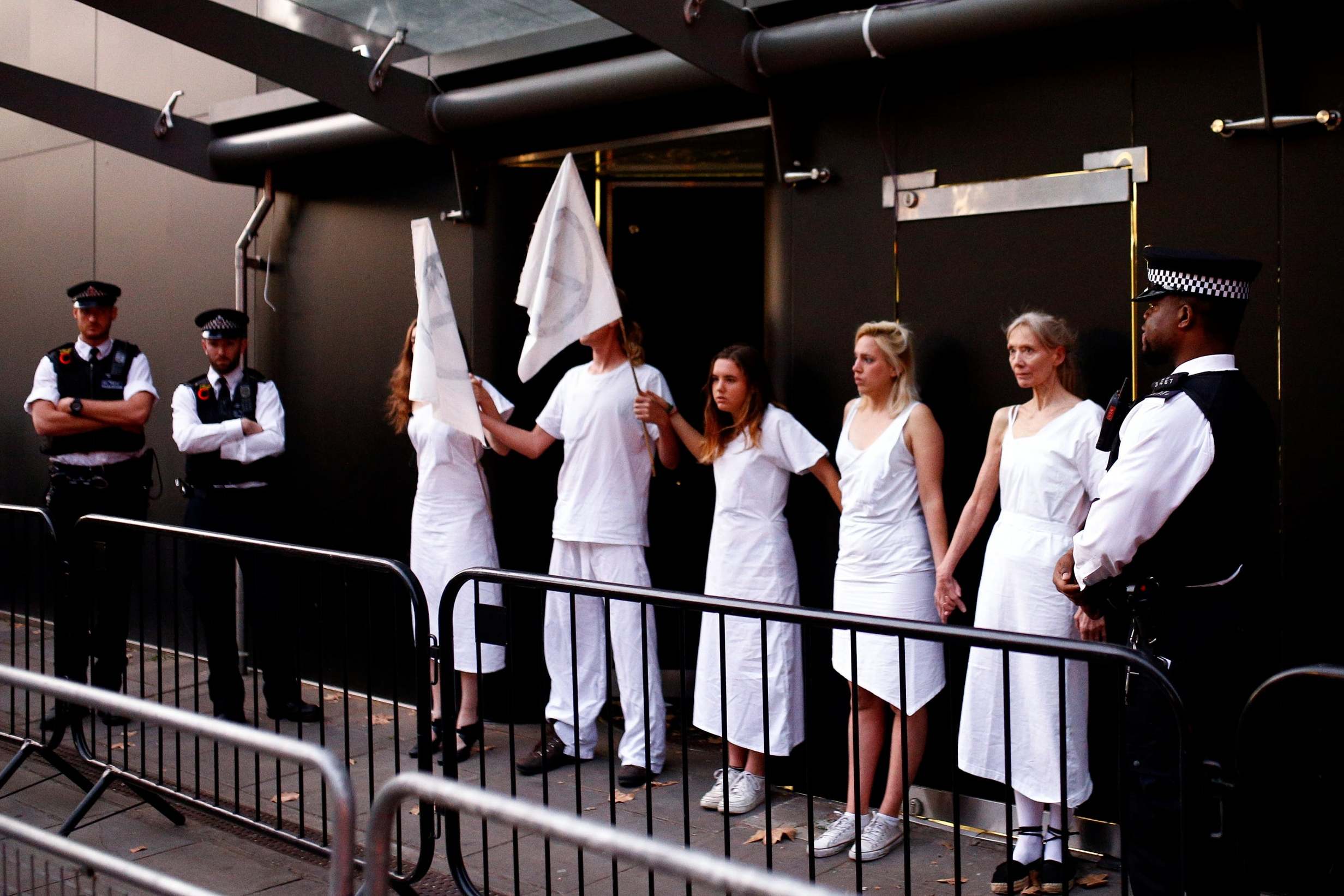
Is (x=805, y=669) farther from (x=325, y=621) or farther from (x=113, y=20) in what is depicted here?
(x=113, y=20)

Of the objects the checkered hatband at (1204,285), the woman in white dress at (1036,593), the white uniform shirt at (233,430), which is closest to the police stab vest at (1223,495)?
the checkered hatband at (1204,285)

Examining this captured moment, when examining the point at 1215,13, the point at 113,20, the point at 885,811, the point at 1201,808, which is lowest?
the point at 885,811

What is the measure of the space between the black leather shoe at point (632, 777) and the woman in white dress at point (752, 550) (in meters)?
0.38

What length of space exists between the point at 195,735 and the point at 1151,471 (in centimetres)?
261

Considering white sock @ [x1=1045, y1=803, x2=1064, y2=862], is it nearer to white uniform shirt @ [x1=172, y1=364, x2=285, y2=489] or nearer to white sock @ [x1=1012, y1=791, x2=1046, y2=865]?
white sock @ [x1=1012, y1=791, x2=1046, y2=865]

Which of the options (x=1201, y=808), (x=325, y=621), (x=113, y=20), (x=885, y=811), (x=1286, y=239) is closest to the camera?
(x=1201, y=808)

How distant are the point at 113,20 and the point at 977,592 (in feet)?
24.9

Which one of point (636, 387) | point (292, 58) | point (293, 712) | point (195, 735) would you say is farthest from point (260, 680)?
point (195, 735)

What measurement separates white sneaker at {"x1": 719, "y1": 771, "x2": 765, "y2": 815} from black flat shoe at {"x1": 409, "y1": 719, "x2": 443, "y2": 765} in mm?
1253

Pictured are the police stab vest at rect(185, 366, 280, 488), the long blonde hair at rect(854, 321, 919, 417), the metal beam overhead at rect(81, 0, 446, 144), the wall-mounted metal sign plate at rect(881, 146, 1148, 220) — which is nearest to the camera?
the wall-mounted metal sign plate at rect(881, 146, 1148, 220)

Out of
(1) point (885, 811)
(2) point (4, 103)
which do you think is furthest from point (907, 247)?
(2) point (4, 103)

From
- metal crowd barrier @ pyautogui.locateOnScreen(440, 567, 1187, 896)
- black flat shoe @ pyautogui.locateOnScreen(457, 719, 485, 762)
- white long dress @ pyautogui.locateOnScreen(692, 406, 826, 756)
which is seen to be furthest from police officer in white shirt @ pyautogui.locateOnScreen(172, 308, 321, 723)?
metal crowd barrier @ pyautogui.locateOnScreen(440, 567, 1187, 896)

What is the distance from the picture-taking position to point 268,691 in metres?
7.23

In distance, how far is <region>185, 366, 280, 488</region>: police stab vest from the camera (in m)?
7.33
